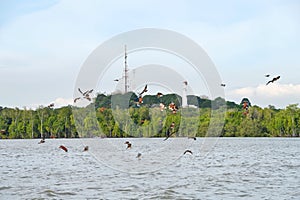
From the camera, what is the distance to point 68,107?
7275 centimetres

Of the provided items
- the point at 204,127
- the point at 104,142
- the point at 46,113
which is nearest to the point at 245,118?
the point at 204,127

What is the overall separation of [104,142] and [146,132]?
17.0 ft

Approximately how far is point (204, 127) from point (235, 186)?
44080 millimetres

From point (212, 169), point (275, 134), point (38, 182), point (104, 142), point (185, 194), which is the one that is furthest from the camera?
point (275, 134)

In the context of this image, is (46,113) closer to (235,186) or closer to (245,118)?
(245,118)

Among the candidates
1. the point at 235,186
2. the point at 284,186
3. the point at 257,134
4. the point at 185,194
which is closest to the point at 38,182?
the point at 185,194

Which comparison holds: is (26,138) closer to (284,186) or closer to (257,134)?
(257,134)

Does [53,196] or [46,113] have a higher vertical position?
[46,113]

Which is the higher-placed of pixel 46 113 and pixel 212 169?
pixel 46 113

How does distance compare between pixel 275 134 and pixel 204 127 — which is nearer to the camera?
pixel 204 127

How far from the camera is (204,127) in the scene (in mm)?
59719

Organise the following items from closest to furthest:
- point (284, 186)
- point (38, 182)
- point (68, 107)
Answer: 1. point (284, 186)
2. point (38, 182)
3. point (68, 107)

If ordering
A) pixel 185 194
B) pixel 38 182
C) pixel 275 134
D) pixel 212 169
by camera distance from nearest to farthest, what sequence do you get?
1. pixel 185 194
2. pixel 38 182
3. pixel 212 169
4. pixel 275 134

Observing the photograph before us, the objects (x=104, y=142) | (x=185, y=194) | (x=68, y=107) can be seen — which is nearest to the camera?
(x=185, y=194)
